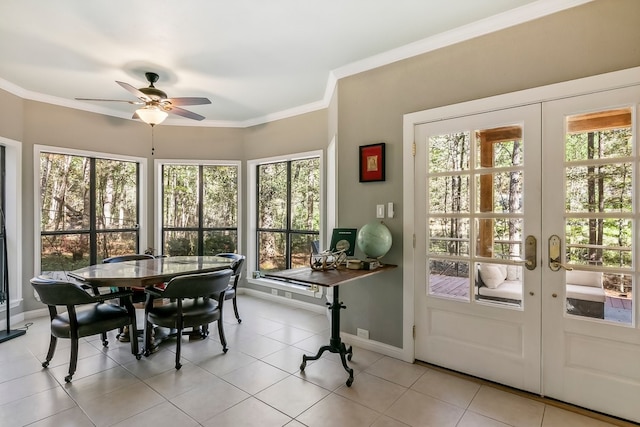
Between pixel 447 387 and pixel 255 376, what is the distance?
1485 millimetres

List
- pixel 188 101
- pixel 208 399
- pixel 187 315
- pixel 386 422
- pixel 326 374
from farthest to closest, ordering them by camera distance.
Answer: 1. pixel 188 101
2. pixel 187 315
3. pixel 326 374
4. pixel 208 399
5. pixel 386 422

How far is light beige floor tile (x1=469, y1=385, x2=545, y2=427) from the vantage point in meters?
2.02

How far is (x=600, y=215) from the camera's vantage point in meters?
2.06

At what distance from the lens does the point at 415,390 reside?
7.74 feet

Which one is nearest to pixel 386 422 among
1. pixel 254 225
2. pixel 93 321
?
pixel 93 321

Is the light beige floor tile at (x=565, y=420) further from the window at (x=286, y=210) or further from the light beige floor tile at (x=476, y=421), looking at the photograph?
the window at (x=286, y=210)

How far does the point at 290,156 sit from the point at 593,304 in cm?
362

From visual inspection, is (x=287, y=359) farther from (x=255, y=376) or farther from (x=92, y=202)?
(x=92, y=202)

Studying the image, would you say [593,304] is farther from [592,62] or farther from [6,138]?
[6,138]

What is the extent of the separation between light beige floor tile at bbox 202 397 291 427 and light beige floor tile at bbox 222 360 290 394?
193mm

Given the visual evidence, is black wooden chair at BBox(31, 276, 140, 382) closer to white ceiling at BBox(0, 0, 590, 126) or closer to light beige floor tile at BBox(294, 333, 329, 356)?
light beige floor tile at BBox(294, 333, 329, 356)

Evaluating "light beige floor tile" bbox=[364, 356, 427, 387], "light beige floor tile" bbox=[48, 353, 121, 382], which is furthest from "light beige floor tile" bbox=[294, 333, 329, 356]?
"light beige floor tile" bbox=[48, 353, 121, 382]

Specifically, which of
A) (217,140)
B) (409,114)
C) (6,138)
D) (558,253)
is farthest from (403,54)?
(6,138)

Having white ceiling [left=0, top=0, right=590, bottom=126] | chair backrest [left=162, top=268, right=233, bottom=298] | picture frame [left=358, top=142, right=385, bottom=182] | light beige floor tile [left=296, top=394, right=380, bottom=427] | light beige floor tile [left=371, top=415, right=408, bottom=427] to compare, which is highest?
white ceiling [left=0, top=0, right=590, bottom=126]
